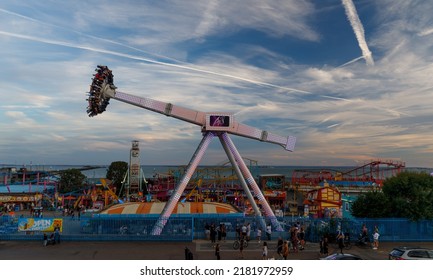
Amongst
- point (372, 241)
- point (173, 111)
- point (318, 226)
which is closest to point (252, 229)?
point (318, 226)

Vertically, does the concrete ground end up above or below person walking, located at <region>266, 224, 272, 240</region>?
below

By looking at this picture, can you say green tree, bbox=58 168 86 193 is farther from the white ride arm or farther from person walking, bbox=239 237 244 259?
person walking, bbox=239 237 244 259

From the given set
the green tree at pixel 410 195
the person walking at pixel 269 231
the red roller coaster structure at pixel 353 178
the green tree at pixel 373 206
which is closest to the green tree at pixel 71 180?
the red roller coaster structure at pixel 353 178

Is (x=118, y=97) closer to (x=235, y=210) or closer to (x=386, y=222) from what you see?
(x=235, y=210)

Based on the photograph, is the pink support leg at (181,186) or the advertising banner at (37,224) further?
the pink support leg at (181,186)

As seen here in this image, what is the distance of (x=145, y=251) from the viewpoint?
20547 mm

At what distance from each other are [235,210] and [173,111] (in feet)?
35.6

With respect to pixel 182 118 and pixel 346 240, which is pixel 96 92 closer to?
pixel 182 118

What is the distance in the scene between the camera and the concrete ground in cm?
1931

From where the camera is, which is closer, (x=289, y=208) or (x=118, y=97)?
(x=118, y=97)

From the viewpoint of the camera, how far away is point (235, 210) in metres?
31.1

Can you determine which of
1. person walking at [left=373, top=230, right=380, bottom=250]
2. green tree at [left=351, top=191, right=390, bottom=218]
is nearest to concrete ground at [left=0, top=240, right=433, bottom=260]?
person walking at [left=373, top=230, right=380, bottom=250]

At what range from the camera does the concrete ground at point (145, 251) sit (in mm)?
19312

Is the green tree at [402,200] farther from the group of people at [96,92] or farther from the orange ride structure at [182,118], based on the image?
the group of people at [96,92]
